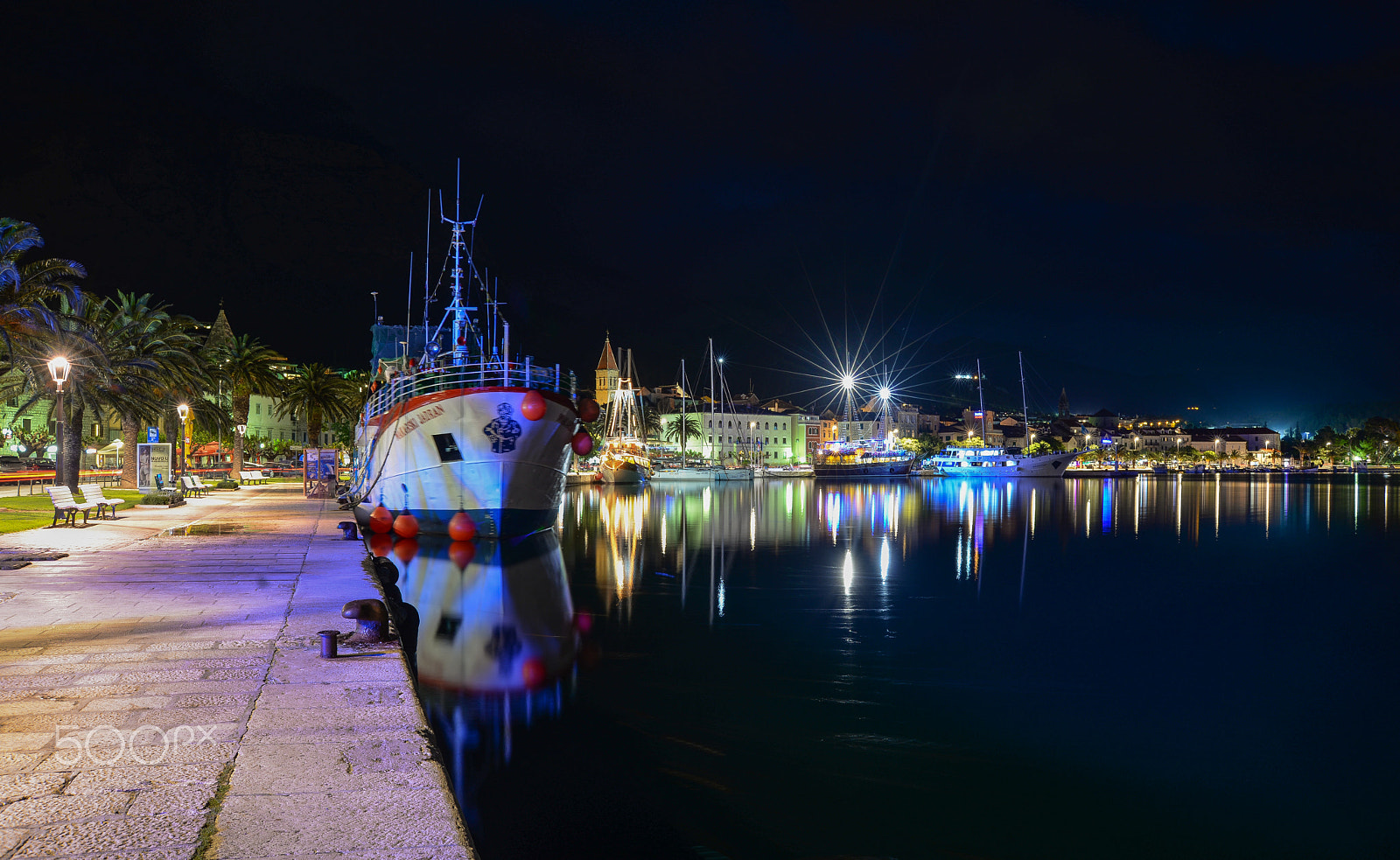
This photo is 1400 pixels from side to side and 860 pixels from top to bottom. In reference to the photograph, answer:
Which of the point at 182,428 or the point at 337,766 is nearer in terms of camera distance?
the point at 337,766

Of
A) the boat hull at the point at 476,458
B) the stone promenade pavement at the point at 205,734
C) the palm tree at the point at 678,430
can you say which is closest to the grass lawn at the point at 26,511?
the boat hull at the point at 476,458

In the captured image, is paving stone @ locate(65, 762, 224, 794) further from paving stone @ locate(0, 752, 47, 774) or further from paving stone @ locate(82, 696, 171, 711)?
paving stone @ locate(82, 696, 171, 711)

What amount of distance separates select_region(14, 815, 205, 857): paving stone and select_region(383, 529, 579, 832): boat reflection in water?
118 inches

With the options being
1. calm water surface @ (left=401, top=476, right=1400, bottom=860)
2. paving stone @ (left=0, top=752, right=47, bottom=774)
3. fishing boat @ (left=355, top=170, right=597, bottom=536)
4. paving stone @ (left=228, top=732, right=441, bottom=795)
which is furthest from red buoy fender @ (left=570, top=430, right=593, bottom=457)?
paving stone @ (left=0, top=752, right=47, bottom=774)

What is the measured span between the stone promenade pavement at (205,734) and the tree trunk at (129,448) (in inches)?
1298

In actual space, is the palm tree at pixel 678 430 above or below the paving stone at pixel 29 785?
above

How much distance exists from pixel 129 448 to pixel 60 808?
4543 cm

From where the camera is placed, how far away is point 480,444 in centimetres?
2462

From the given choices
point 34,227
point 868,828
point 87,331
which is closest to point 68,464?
point 87,331

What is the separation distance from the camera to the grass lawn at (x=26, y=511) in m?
21.0

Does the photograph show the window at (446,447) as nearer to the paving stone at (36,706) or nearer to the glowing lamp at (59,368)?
the glowing lamp at (59,368)

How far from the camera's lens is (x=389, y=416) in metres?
28.0

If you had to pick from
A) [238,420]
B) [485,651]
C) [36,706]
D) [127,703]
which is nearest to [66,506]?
[485,651]

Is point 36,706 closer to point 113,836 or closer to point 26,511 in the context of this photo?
point 113,836
